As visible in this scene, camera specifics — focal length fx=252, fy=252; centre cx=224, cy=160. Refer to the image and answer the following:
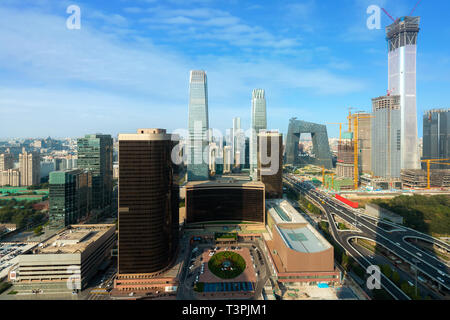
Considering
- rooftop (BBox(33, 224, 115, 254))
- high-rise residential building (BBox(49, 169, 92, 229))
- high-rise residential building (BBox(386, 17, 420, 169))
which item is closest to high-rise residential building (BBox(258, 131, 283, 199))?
rooftop (BBox(33, 224, 115, 254))

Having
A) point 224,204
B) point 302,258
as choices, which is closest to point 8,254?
point 224,204

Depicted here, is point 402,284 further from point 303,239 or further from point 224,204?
point 224,204

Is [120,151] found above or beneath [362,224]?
above

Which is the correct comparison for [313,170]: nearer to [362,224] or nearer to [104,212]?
[362,224]

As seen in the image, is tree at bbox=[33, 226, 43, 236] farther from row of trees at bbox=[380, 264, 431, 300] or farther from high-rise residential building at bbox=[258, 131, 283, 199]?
row of trees at bbox=[380, 264, 431, 300]

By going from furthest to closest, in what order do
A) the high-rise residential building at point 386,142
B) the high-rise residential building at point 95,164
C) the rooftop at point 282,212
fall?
the high-rise residential building at point 386,142, the high-rise residential building at point 95,164, the rooftop at point 282,212

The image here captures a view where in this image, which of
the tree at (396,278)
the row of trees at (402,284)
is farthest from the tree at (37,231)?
the tree at (396,278)

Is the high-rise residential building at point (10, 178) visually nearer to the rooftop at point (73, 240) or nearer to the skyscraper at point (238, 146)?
the rooftop at point (73, 240)

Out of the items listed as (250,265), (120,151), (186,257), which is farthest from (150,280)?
(120,151)
